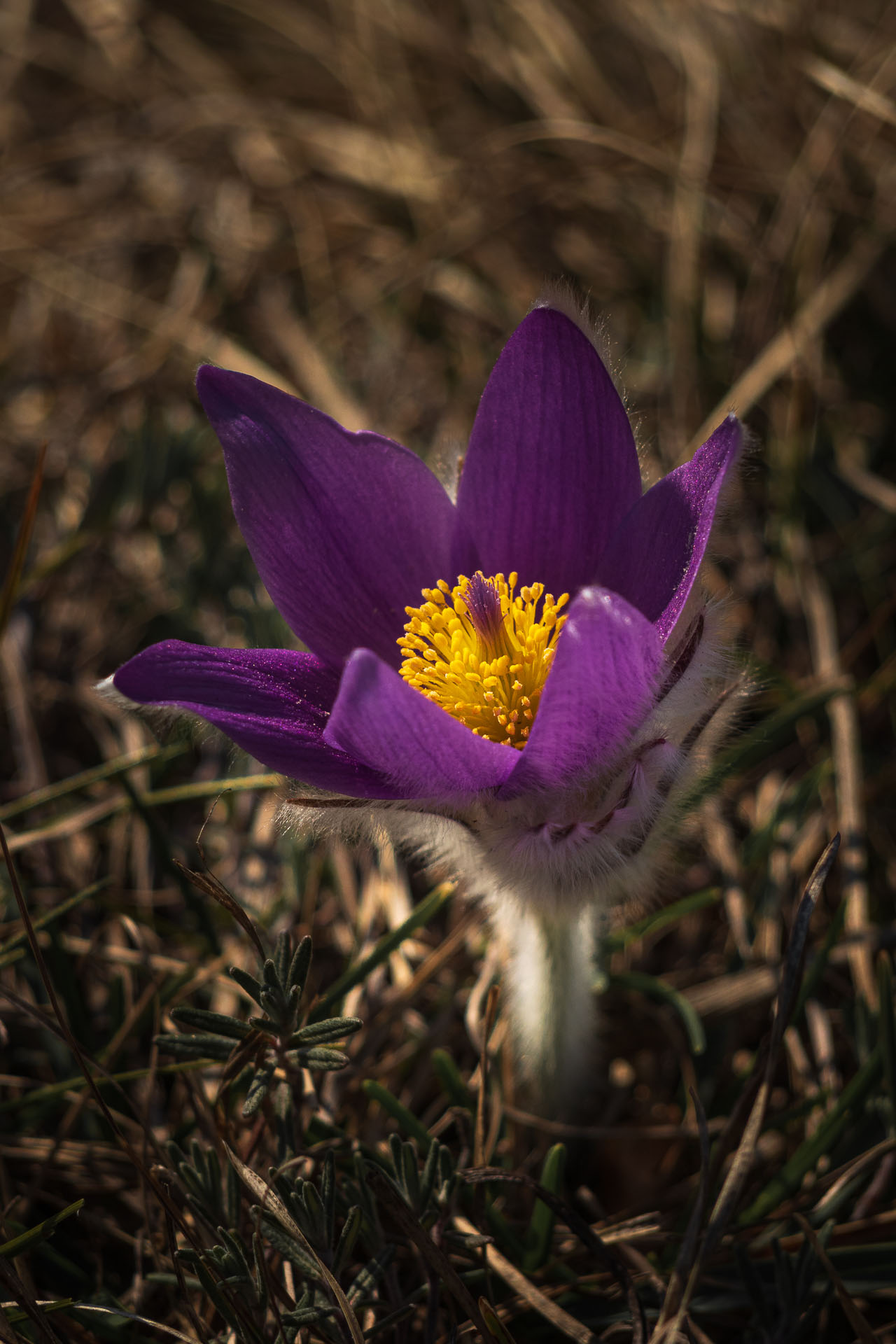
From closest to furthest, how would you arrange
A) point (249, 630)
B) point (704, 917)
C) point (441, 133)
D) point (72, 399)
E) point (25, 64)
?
point (704, 917)
point (249, 630)
point (72, 399)
point (441, 133)
point (25, 64)

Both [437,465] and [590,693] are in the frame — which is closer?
[590,693]

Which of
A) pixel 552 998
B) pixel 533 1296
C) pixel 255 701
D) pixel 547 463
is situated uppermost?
pixel 547 463

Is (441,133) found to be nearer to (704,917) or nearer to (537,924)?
(704,917)

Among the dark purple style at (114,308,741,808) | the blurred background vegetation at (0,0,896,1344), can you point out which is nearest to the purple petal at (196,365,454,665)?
the dark purple style at (114,308,741,808)

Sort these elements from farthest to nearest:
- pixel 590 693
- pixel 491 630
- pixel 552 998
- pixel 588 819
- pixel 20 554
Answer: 1. pixel 20 554
2. pixel 552 998
3. pixel 491 630
4. pixel 588 819
5. pixel 590 693

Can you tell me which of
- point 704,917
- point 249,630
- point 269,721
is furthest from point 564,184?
point 269,721

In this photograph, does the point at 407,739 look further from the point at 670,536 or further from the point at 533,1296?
the point at 533,1296

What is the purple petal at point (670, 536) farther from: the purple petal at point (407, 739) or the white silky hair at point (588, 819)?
the purple petal at point (407, 739)

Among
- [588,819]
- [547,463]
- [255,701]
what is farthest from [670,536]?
[255,701]
